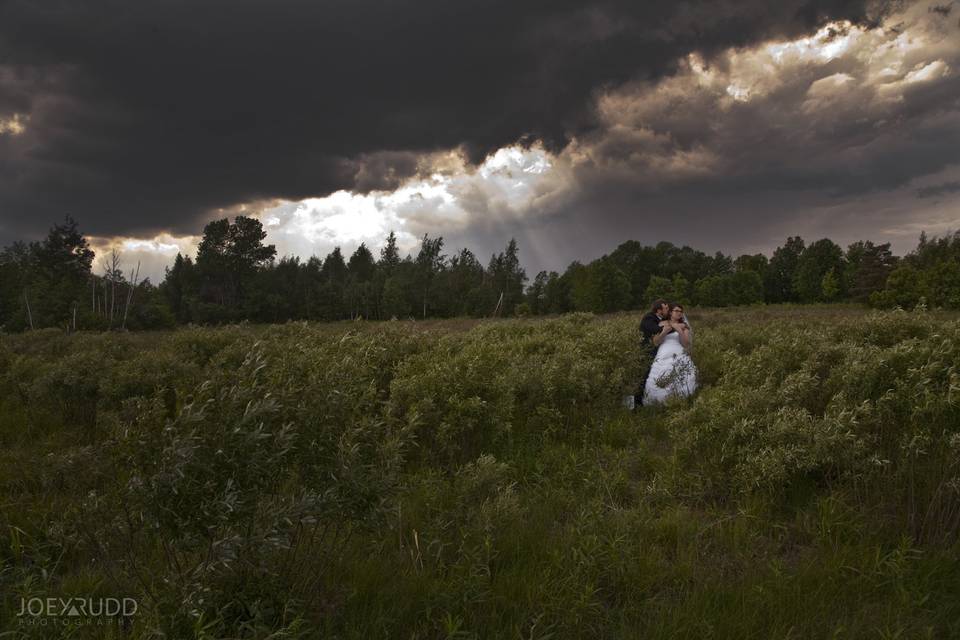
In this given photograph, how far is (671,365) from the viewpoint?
10016 millimetres

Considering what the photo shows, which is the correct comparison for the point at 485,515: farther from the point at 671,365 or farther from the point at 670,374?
the point at 671,365

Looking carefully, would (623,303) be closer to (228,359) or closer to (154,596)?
(228,359)

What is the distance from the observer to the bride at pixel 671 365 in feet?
30.1

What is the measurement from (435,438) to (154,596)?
138 inches

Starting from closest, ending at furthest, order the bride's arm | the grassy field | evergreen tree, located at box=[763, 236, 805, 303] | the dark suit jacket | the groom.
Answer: the grassy field < the bride's arm < the groom < the dark suit jacket < evergreen tree, located at box=[763, 236, 805, 303]

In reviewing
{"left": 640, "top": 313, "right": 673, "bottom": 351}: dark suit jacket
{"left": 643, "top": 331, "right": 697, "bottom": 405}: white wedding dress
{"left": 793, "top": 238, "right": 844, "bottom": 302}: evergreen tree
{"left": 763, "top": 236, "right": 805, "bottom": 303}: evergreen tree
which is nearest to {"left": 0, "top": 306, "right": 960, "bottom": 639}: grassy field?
{"left": 643, "top": 331, "right": 697, "bottom": 405}: white wedding dress

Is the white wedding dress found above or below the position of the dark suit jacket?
below

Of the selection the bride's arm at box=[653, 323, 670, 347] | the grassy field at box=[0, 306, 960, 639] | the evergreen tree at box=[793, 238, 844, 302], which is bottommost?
the grassy field at box=[0, 306, 960, 639]

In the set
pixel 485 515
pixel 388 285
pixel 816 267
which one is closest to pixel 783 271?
pixel 816 267

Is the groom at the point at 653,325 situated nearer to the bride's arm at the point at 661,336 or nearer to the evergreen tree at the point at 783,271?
the bride's arm at the point at 661,336

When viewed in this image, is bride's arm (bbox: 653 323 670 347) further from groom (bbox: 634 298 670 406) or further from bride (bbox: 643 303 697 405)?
groom (bbox: 634 298 670 406)

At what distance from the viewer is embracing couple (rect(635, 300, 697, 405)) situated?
9219 mm

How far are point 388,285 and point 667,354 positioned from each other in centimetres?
6734

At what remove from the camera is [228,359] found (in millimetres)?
9977
